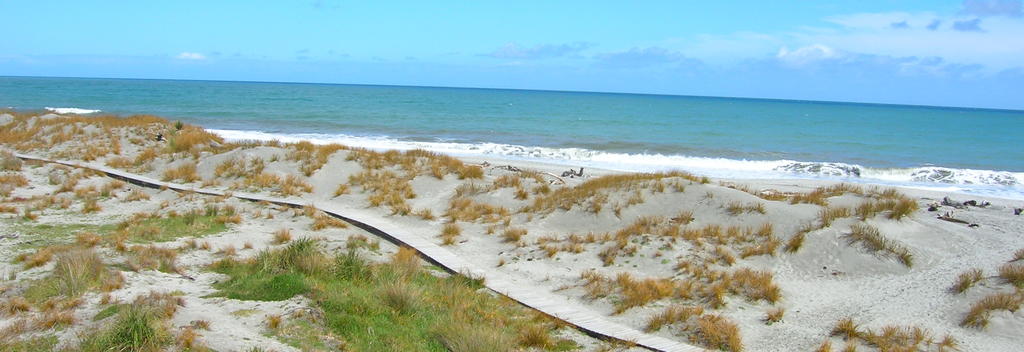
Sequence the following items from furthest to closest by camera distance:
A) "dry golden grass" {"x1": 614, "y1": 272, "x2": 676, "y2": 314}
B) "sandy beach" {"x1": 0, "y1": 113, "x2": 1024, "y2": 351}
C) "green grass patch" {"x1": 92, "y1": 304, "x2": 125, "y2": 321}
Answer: "dry golden grass" {"x1": 614, "y1": 272, "x2": 676, "y2": 314} < "sandy beach" {"x1": 0, "y1": 113, "x2": 1024, "y2": 351} < "green grass patch" {"x1": 92, "y1": 304, "x2": 125, "y2": 321}

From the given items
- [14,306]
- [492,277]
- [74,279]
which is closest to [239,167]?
[74,279]

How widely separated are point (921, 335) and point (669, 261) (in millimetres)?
4213

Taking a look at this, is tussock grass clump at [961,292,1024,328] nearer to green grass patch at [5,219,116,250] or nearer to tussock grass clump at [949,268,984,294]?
tussock grass clump at [949,268,984,294]

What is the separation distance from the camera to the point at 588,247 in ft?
44.2

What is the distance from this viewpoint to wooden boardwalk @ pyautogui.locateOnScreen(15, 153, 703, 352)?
8.83 metres

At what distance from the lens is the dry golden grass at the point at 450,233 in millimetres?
13734

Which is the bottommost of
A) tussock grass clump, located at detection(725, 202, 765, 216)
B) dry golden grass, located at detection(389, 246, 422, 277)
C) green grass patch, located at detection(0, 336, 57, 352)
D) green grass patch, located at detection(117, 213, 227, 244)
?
green grass patch, located at detection(117, 213, 227, 244)

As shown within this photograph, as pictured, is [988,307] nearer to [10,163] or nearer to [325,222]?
[325,222]

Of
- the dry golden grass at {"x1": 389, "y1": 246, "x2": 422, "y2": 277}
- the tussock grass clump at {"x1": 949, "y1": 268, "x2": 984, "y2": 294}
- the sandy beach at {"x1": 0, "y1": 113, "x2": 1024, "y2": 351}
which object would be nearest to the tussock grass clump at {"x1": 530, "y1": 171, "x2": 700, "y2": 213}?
the sandy beach at {"x1": 0, "y1": 113, "x2": 1024, "y2": 351}

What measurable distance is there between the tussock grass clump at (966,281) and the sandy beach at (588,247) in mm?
33

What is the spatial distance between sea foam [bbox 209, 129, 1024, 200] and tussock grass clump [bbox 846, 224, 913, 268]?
15772 millimetres

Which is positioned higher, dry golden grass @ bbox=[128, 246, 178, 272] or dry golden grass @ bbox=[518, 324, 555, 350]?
dry golden grass @ bbox=[128, 246, 178, 272]

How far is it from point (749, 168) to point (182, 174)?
939 inches

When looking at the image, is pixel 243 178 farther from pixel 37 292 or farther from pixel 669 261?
pixel 669 261
